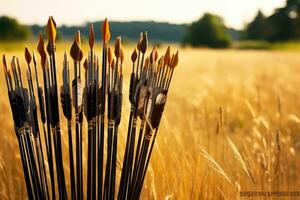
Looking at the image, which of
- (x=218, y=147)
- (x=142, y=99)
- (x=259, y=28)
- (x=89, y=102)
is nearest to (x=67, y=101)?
(x=89, y=102)

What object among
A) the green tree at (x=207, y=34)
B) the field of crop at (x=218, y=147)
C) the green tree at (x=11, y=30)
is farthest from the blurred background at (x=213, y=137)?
the green tree at (x=207, y=34)

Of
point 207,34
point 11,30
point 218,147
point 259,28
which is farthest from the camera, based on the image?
point 207,34

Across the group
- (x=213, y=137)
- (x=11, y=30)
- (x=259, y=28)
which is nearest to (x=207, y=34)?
(x=259, y=28)

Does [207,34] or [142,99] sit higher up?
[142,99]

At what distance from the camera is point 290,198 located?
70.1 inches

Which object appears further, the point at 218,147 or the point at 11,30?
the point at 11,30

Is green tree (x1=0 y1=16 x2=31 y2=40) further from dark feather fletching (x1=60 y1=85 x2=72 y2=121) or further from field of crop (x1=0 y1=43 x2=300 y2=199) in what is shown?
dark feather fletching (x1=60 y1=85 x2=72 y2=121)

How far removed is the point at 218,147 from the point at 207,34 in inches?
2128

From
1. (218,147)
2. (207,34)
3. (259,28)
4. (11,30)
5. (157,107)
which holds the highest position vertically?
(157,107)

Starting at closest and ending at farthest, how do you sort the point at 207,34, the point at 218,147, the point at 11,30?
the point at 218,147
the point at 11,30
the point at 207,34

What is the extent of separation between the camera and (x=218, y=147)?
3070mm

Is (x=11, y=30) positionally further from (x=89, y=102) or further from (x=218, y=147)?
(x=89, y=102)

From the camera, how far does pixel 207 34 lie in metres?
55.9

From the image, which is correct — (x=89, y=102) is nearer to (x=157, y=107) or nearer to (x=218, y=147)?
(x=157, y=107)
